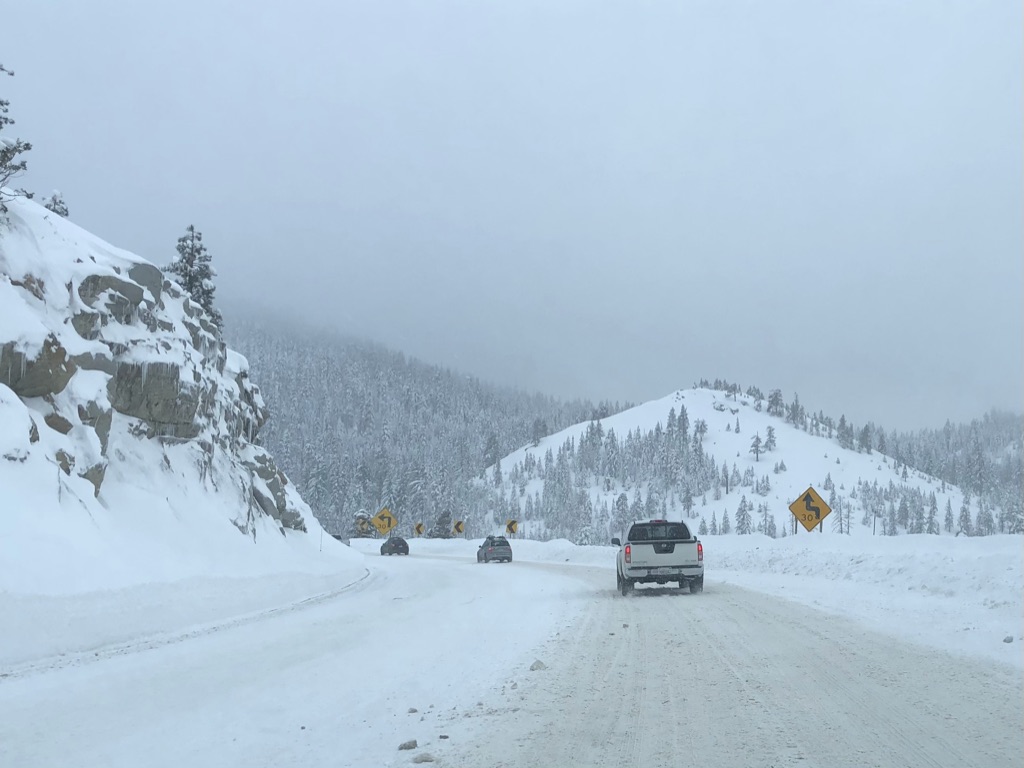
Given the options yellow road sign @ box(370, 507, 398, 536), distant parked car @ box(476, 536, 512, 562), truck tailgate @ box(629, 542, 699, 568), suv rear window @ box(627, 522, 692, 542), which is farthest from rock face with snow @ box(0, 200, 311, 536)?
yellow road sign @ box(370, 507, 398, 536)

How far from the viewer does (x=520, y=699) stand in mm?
8508

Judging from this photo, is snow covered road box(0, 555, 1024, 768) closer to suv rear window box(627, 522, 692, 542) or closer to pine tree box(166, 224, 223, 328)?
suv rear window box(627, 522, 692, 542)

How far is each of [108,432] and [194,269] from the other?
76.8 feet

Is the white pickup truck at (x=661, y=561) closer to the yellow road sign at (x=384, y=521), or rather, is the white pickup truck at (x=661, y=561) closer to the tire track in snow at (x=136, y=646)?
the tire track in snow at (x=136, y=646)

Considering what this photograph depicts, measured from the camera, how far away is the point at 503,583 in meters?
28.0

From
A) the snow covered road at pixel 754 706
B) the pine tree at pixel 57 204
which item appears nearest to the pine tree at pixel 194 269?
the pine tree at pixel 57 204

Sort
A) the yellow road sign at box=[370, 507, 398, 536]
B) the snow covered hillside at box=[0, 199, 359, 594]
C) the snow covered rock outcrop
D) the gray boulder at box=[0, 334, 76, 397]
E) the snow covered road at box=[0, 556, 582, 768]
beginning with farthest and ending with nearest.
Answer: the yellow road sign at box=[370, 507, 398, 536], the gray boulder at box=[0, 334, 76, 397], the snow covered rock outcrop, the snow covered hillside at box=[0, 199, 359, 594], the snow covered road at box=[0, 556, 582, 768]

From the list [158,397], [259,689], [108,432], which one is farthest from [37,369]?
[259,689]

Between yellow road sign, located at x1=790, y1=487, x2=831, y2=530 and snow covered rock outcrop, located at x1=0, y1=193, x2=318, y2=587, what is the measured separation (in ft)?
62.4

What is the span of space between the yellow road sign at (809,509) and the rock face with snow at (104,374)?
1908cm

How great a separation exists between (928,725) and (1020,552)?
1168 centimetres

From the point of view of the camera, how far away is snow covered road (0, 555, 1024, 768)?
256 inches

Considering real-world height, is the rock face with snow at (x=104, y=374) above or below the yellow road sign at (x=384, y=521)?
above

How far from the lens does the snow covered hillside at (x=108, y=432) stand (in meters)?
14.6
